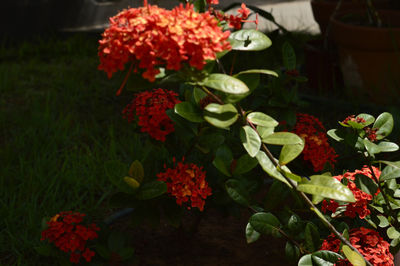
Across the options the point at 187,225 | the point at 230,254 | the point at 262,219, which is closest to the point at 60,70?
the point at 187,225

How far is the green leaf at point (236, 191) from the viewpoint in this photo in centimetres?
131

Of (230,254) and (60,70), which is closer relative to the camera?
(230,254)

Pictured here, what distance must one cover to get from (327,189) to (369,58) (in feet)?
6.78

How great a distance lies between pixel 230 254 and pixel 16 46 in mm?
3092

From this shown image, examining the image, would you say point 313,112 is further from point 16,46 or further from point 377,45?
point 16,46

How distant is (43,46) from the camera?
13.0 feet

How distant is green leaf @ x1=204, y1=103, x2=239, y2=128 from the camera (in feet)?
3.04

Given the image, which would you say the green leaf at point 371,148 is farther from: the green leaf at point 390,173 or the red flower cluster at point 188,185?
the red flower cluster at point 188,185

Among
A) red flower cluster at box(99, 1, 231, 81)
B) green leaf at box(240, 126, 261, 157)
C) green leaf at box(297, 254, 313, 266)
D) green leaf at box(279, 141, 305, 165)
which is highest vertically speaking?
red flower cluster at box(99, 1, 231, 81)

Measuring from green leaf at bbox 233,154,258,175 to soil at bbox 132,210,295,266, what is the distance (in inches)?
11.6

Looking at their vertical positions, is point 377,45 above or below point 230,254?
above

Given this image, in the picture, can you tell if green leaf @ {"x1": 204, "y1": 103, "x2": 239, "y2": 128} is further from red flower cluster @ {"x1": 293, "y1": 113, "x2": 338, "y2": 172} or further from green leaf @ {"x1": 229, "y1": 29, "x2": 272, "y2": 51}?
red flower cluster @ {"x1": 293, "y1": 113, "x2": 338, "y2": 172}

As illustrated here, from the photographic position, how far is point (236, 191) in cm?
132

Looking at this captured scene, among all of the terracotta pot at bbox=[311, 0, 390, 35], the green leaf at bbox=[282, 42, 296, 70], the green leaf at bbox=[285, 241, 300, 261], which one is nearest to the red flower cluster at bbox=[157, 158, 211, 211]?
the green leaf at bbox=[285, 241, 300, 261]
